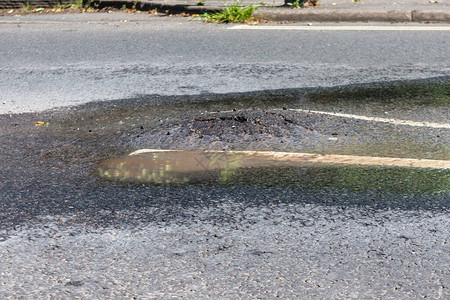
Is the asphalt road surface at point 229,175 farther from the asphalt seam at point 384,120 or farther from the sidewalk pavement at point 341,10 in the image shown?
the sidewalk pavement at point 341,10

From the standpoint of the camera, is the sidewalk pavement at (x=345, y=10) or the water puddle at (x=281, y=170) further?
the sidewalk pavement at (x=345, y=10)

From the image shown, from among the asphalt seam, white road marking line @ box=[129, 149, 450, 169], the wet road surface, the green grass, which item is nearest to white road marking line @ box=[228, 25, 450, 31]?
the green grass

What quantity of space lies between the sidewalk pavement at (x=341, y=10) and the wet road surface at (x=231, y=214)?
3924 millimetres

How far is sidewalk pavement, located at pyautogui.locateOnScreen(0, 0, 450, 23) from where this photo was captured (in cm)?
855

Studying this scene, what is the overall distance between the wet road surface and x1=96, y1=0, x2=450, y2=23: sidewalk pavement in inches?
155

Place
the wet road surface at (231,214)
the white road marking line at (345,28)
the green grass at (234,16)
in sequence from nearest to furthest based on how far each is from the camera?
the wet road surface at (231,214)
the white road marking line at (345,28)
the green grass at (234,16)

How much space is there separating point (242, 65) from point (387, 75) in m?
1.53

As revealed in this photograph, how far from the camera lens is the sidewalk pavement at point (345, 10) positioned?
8.54 m

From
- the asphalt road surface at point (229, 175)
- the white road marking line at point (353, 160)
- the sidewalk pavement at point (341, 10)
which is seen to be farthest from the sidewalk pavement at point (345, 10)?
the white road marking line at point (353, 160)

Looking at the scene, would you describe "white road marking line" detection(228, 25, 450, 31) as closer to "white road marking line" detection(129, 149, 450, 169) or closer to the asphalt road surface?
the asphalt road surface

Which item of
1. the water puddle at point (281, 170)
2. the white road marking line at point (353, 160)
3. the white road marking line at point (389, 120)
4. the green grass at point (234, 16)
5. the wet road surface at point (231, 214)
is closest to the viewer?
the wet road surface at point (231, 214)

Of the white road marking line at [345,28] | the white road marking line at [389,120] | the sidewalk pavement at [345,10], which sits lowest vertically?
the white road marking line at [389,120]

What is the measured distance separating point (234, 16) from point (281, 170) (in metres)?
5.59

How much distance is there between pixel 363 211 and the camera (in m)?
3.15
